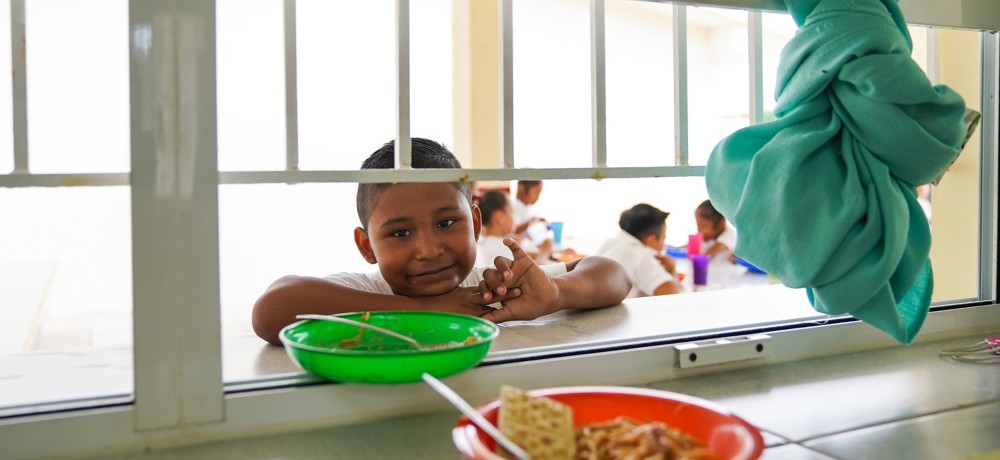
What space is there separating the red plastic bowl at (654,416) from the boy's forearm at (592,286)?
2.26 feet

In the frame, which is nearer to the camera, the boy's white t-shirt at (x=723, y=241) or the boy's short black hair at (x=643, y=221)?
the boy's short black hair at (x=643, y=221)

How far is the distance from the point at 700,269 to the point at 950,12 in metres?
2.69

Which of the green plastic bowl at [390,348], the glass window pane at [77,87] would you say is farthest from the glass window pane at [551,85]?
the green plastic bowl at [390,348]

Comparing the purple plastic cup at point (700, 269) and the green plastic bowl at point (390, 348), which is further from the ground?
the green plastic bowl at point (390, 348)

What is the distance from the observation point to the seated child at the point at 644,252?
3.29 metres

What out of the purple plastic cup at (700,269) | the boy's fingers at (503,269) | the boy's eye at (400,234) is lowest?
the purple plastic cup at (700,269)

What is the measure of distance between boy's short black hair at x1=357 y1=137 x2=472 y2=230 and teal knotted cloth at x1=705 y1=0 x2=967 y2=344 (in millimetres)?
721

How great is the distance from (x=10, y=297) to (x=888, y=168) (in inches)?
96.5

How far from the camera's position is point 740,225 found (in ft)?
2.99

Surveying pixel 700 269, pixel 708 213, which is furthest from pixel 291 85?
pixel 708 213

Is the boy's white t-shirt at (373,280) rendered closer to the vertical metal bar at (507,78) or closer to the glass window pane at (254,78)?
the vertical metal bar at (507,78)

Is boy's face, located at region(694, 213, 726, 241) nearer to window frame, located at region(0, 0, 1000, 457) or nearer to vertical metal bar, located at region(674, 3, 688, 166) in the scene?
vertical metal bar, located at region(674, 3, 688, 166)

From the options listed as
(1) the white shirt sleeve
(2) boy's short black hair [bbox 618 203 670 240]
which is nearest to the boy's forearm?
(1) the white shirt sleeve

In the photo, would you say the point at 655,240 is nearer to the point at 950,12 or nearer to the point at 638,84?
the point at 950,12
